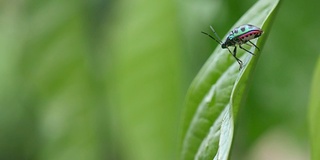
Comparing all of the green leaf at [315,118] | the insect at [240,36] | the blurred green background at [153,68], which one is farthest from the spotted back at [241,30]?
the blurred green background at [153,68]

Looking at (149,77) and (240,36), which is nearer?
(240,36)

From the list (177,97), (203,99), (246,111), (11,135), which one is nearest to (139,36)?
(177,97)

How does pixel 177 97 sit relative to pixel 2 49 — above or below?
below

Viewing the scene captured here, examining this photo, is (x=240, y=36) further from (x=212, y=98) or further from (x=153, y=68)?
(x=153, y=68)

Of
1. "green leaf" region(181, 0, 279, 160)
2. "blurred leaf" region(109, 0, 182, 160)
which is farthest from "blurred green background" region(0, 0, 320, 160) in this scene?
"green leaf" region(181, 0, 279, 160)

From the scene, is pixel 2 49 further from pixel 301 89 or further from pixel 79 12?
pixel 301 89

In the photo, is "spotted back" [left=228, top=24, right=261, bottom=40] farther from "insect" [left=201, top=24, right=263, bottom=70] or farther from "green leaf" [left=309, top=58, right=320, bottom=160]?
"green leaf" [left=309, top=58, right=320, bottom=160]

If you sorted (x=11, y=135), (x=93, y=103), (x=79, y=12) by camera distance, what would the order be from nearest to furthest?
(x=79, y=12) → (x=93, y=103) → (x=11, y=135)

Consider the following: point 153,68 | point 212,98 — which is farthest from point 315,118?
point 153,68
